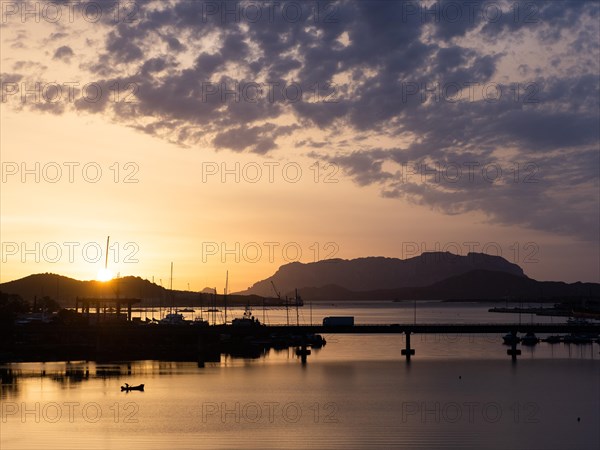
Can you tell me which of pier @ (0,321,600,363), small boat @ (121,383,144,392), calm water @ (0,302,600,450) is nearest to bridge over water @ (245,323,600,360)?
pier @ (0,321,600,363)

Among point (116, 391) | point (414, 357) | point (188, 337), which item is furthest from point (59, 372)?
point (414, 357)

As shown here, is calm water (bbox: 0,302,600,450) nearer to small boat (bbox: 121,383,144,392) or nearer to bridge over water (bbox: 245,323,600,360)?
small boat (bbox: 121,383,144,392)

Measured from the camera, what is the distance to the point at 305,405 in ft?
267

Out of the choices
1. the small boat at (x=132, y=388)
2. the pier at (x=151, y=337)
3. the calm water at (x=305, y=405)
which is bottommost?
the calm water at (x=305, y=405)

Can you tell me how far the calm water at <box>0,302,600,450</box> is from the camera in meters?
64.2

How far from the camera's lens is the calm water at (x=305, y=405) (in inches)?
2527

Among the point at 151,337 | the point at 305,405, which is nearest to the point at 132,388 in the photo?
the point at 305,405

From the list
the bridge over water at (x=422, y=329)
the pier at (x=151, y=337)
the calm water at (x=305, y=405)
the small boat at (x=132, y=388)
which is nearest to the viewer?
the calm water at (x=305, y=405)

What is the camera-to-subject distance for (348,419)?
72812 millimetres

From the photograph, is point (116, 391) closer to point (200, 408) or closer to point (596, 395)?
point (200, 408)

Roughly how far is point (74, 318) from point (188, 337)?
2747 cm

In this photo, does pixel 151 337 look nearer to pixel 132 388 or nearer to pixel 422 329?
pixel 132 388

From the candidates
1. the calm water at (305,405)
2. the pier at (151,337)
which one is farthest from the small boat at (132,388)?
the pier at (151,337)

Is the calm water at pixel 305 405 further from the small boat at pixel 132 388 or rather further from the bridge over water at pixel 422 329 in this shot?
the bridge over water at pixel 422 329
